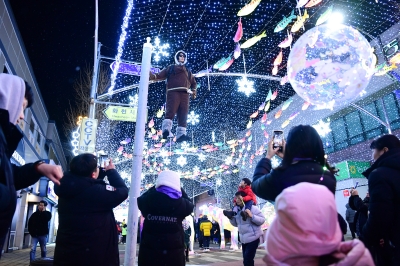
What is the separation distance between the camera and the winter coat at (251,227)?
5082mm

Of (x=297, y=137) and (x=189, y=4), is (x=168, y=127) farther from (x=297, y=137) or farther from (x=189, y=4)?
(x=189, y=4)

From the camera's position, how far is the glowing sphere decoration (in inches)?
184

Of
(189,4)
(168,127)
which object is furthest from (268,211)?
(168,127)

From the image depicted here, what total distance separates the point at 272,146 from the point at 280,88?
1983 centimetres

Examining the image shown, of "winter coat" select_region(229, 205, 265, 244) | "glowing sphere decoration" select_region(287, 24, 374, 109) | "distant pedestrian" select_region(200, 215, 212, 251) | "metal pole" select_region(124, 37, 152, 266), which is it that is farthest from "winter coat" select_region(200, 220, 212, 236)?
"glowing sphere decoration" select_region(287, 24, 374, 109)

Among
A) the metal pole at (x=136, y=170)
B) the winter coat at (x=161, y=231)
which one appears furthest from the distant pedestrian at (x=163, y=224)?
the metal pole at (x=136, y=170)

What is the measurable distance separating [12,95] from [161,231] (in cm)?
222

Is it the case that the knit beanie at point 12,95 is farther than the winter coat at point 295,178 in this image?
No

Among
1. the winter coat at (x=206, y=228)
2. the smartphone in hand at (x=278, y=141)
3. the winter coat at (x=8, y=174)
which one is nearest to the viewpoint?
the winter coat at (x=8, y=174)

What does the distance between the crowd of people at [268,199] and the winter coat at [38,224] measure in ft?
25.6

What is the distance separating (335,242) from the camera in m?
1.56

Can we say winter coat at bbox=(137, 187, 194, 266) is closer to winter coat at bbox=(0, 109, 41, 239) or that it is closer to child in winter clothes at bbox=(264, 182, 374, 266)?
winter coat at bbox=(0, 109, 41, 239)

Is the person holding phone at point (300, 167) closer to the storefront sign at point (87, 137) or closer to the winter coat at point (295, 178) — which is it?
the winter coat at point (295, 178)

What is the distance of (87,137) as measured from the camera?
30.2 ft
